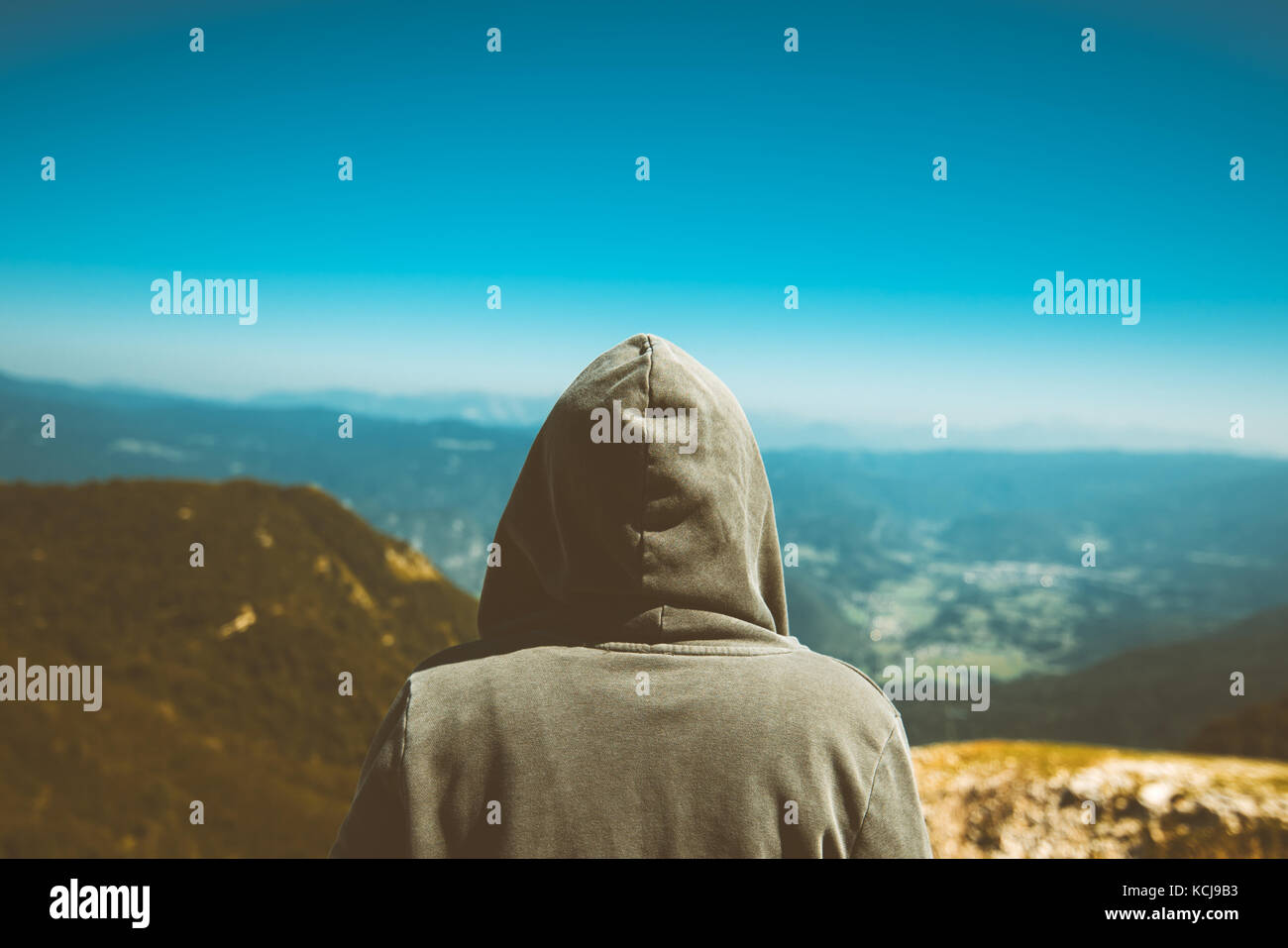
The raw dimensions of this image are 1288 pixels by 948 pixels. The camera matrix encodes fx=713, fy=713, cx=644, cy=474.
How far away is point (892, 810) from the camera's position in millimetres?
1908

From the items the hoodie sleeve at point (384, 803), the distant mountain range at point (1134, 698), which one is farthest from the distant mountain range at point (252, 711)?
the distant mountain range at point (1134, 698)

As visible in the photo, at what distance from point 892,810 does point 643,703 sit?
0.74 meters

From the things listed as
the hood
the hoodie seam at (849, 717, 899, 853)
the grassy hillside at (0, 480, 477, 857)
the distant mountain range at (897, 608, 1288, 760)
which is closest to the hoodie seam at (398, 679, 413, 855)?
the hood

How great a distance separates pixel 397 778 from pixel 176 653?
87.1ft

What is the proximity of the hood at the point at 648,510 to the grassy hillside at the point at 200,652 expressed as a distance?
1637 cm

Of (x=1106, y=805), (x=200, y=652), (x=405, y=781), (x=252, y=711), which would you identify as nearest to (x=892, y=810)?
(x=405, y=781)

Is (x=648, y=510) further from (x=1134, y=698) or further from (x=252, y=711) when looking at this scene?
(x=1134, y=698)

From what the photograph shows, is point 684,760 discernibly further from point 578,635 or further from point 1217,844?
point 1217,844

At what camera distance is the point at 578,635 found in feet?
6.74

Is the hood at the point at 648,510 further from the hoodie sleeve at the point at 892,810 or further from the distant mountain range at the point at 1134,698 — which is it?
the distant mountain range at the point at 1134,698

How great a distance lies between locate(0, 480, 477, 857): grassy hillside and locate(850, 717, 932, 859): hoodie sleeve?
16.7m

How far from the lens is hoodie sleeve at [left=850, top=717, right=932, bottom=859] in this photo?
189cm

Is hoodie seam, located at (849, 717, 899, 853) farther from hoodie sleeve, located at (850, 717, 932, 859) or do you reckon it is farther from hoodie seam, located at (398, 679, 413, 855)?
hoodie seam, located at (398, 679, 413, 855)

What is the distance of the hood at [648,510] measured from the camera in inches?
79.4
